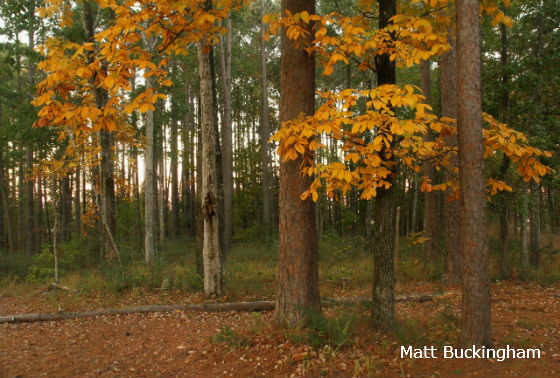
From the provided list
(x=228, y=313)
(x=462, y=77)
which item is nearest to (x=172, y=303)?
(x=228, y=313)

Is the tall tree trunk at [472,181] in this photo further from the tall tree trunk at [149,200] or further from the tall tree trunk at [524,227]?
the tall tree trunk at [149,200]

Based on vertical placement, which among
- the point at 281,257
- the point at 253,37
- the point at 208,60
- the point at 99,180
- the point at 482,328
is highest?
the point at 253,37

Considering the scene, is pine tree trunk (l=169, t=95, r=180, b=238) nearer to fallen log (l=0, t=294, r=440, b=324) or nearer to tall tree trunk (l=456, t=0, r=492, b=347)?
fallen log (l=0, t=294, r=440, b=324)

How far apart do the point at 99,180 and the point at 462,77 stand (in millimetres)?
12131

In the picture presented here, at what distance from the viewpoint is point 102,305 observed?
7770 mm

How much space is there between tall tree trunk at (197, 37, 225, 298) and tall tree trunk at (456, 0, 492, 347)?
5.18 meters

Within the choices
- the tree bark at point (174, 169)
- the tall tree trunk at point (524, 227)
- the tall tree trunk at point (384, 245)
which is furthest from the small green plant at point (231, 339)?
the tree bark at point (174, 169)

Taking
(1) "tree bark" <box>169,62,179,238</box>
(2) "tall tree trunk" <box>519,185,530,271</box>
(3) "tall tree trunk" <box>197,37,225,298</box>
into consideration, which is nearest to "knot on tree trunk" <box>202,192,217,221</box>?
(3) "tall tree trunk" <box>197,37,225,298</box>

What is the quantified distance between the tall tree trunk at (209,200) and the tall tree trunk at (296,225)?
300cm

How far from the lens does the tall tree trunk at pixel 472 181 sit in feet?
13.3

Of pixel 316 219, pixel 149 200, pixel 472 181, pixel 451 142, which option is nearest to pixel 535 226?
pixel 451 142

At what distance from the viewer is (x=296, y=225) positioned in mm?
5184

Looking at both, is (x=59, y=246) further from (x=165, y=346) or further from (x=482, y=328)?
(x=482, y=328)

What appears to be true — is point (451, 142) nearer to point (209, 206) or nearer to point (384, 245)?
Answer: point (384, 245)
